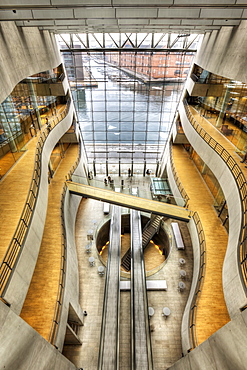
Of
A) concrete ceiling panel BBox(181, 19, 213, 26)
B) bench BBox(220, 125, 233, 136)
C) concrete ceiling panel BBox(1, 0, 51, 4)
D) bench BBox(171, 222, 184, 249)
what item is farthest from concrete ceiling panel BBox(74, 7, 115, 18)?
bench BBox(171, 222, 184, 249)

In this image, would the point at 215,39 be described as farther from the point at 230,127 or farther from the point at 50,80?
the point at 50,80

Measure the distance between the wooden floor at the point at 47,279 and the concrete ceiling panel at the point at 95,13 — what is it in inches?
383

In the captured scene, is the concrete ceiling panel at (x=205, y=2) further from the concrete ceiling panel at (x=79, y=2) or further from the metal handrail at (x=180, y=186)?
the metal handrail at (x=180, y=186)

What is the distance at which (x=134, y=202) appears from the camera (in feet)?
43.1

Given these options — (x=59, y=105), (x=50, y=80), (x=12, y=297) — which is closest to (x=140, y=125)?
(x=59, y=105)

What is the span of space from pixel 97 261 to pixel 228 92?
15.0m

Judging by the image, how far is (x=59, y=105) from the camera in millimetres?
19438

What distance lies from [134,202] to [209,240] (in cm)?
505

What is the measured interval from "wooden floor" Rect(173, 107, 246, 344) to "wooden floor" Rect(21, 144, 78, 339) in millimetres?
6207

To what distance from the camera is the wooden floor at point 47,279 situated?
7.69m

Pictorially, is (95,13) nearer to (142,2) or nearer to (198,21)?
(142,2)

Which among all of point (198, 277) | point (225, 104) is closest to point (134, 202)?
point (198, 277)

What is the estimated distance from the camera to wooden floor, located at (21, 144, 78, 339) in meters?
7.69

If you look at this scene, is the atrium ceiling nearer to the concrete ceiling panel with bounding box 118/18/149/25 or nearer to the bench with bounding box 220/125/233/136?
the concrete ceiling panel with bounding box 118/18/149/25
